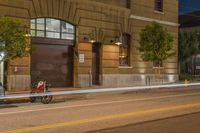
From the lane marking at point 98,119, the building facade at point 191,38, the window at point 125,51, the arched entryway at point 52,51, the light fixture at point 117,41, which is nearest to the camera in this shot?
the lane marking at point 98,119

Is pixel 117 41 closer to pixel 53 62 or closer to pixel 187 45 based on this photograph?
pixel 53 62

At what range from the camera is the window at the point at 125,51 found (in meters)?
35.4

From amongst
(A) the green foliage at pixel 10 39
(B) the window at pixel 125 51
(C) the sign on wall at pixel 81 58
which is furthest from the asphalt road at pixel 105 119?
(B) the window at pixel 125 51

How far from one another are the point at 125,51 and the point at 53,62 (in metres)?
7.53

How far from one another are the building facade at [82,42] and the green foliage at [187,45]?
12.7m

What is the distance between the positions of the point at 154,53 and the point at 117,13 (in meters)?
4.10

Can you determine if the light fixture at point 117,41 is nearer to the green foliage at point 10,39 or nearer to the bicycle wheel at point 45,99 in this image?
the green foliage at point 10,39

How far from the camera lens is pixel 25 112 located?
53.2ft

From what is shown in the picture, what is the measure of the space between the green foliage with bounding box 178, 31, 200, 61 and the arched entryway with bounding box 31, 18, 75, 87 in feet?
71.4

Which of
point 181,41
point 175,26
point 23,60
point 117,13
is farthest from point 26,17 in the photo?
point 181,41

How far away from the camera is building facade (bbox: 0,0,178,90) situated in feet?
90.6

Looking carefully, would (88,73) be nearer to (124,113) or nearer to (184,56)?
(124,113)

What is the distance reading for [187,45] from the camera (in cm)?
5044

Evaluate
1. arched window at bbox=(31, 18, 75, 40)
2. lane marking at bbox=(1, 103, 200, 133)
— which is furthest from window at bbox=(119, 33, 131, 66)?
lane marking at bbox=(1, 103, 200, 133)
